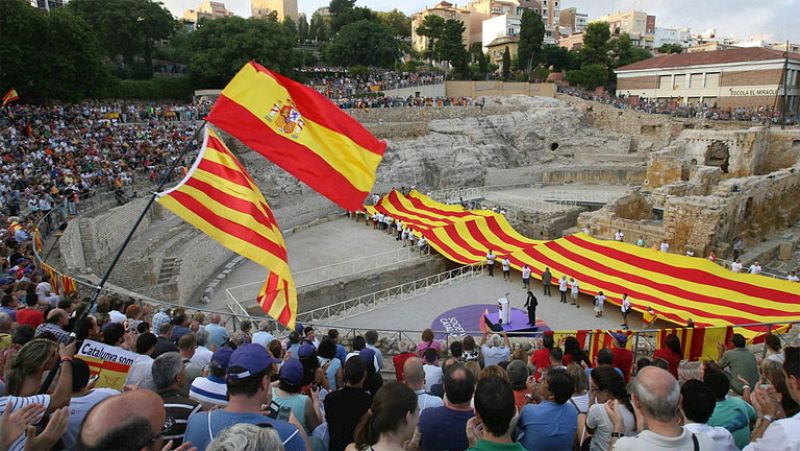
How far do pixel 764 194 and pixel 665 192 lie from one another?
3.40 meters

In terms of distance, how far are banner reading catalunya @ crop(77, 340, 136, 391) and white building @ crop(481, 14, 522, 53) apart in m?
79.8

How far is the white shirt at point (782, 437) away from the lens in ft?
8.67

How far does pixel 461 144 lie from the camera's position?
1253 inches

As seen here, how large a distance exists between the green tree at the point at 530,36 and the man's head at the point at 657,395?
53579 millimetres

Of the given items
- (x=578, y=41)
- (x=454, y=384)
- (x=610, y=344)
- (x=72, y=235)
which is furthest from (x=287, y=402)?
(x=578, y=41)

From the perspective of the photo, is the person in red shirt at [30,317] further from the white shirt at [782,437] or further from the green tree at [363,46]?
the green tree at [363,46]

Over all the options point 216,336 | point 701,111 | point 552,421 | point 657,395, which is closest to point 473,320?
point 216,336

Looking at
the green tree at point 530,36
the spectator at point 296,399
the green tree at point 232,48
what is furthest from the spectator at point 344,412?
the green tree at point 530,36

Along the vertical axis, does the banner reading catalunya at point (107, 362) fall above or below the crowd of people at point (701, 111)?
below

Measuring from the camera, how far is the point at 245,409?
2920mm

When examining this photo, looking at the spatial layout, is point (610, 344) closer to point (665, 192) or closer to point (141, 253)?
point (141, 253)

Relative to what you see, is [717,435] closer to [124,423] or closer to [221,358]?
[124,423]

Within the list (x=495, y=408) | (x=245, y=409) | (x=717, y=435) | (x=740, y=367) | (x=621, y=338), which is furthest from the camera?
(x=621, y=338)

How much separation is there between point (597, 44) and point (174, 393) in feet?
186
